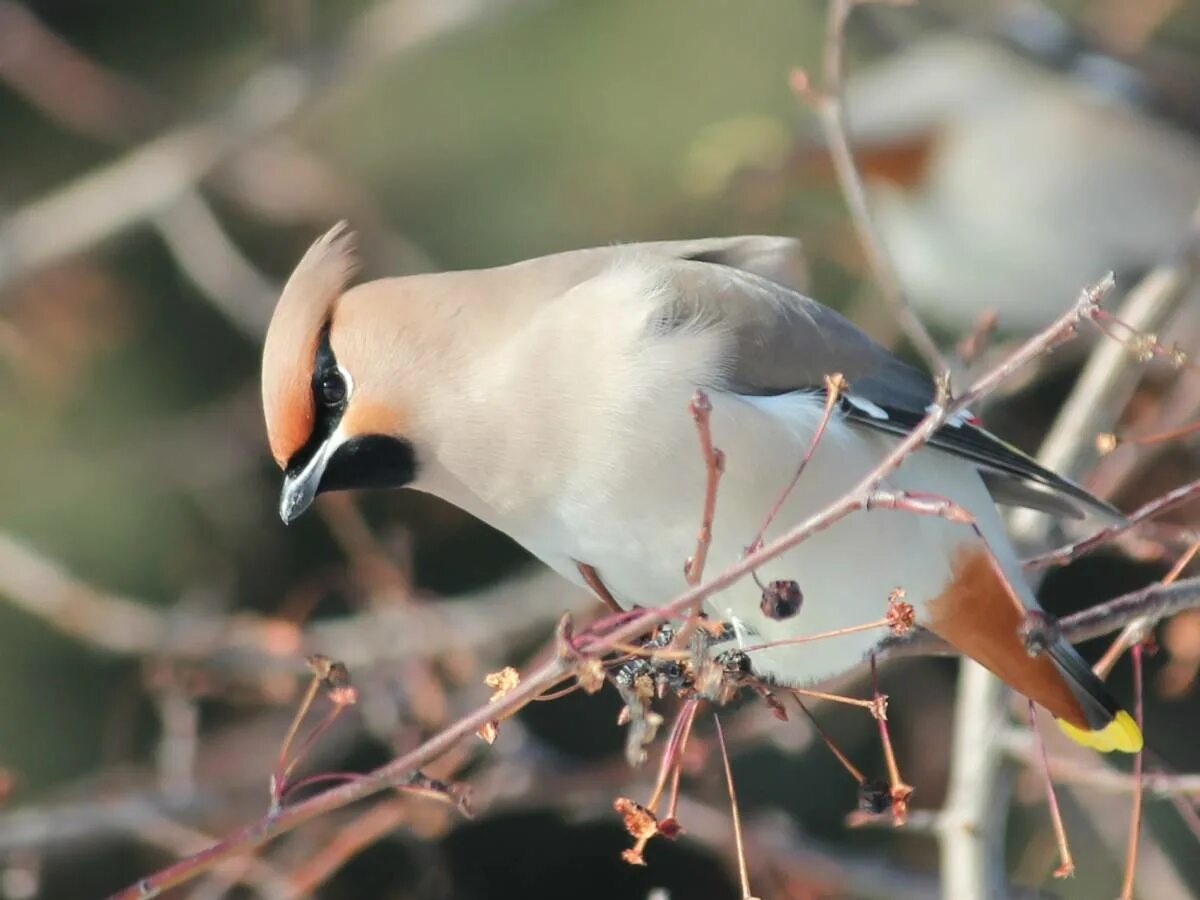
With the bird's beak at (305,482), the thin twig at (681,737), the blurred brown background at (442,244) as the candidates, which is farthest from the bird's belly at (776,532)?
the blurred brown background at (442,244)

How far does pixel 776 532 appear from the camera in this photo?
96.1 inches

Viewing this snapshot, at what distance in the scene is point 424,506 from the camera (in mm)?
4840

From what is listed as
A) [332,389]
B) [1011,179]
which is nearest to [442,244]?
[1011,179]

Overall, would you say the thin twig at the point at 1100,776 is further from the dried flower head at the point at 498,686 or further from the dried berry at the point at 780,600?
the dried flower head at the point at 498,686

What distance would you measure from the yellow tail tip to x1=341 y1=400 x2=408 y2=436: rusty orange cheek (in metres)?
1.17

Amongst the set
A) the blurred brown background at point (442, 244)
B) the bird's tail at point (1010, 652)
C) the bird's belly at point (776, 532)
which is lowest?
the bird's tail at point (1010, 652)

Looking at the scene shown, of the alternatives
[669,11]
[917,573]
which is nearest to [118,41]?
[669,11]

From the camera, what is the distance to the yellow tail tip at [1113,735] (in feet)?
8.95

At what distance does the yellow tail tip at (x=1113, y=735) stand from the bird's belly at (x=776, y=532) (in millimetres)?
366

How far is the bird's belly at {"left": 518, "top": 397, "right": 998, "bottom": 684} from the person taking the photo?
2408 mm

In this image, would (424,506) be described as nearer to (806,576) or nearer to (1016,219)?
(1016,219)

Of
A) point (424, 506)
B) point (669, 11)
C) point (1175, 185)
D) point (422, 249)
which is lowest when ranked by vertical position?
point (424, 506)

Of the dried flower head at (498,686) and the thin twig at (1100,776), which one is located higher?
the thin twig at (1100,776)

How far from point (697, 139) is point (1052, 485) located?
3152mm
